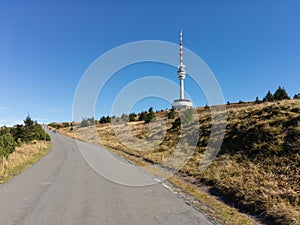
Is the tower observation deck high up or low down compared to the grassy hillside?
up

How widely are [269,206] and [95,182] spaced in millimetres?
6263

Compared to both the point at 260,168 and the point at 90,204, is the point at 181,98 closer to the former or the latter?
the point at 260,168

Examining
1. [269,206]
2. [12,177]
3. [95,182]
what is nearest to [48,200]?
[95,182]

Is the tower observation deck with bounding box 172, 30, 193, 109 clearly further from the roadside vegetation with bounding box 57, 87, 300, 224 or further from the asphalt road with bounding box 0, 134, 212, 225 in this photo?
the asphalt road with bounding box 0, 134, 212, 225

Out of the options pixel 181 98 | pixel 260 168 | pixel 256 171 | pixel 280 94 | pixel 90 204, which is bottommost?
pixel 90 204

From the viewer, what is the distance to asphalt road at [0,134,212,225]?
5.36 metres

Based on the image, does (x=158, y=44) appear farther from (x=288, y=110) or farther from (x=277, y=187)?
(x=277, y=187)

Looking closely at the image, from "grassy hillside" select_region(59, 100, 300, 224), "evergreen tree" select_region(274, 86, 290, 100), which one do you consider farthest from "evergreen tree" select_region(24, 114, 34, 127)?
"evergreen tree" select_region(274, 86, 290, 100)

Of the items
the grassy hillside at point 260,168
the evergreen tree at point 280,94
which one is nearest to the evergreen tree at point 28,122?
A: the grassy hillside at point 260,168

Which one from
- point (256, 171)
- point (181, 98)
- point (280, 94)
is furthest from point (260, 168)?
point (181, 98)

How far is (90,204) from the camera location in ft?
21.4

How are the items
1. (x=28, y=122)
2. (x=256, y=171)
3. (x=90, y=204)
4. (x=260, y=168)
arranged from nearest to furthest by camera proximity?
(x=90, y=204) → (x=256, y=171) → (x=260, y=168) → (x=28, y=122)

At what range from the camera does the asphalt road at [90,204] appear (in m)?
5.36

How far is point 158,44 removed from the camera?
674 inches
